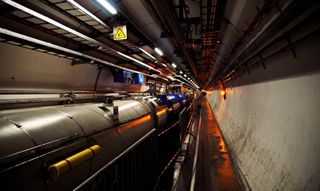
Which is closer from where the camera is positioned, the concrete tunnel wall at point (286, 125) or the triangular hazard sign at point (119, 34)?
the concrete tunnel wall at point (286, 125)

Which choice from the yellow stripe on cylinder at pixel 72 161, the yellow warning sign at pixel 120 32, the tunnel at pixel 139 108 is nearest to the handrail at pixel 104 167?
the tunnel at pixel 139 108

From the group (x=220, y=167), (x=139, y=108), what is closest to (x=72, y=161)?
(x=139, y=108)

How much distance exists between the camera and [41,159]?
3.69 feet

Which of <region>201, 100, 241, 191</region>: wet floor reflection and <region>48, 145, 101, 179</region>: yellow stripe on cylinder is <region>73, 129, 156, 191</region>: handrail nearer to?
<region>48, 145, 101, 179</region>: yellow stripe on cylinder

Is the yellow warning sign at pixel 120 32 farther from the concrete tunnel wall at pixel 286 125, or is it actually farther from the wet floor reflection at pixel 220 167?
the wet floor reflection at pixel 220 167

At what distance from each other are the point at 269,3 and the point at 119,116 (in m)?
2.48

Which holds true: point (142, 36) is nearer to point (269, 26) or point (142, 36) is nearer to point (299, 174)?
point (269, 26)

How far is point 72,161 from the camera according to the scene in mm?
1261

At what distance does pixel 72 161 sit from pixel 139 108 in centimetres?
181

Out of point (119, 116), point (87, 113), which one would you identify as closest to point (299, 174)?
point (119, 116)

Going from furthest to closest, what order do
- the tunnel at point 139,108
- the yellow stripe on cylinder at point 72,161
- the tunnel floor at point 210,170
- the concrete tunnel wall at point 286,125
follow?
the tunnel floor at point 210,170
the concrete tunnel wall at point 286,125
the tunnel at point 139,108
the yellow stripe on cylinder at point 72,161

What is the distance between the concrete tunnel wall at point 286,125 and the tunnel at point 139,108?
0.02m

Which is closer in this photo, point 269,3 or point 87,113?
point 87,113

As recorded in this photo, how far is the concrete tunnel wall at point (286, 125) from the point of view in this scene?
1.92m
